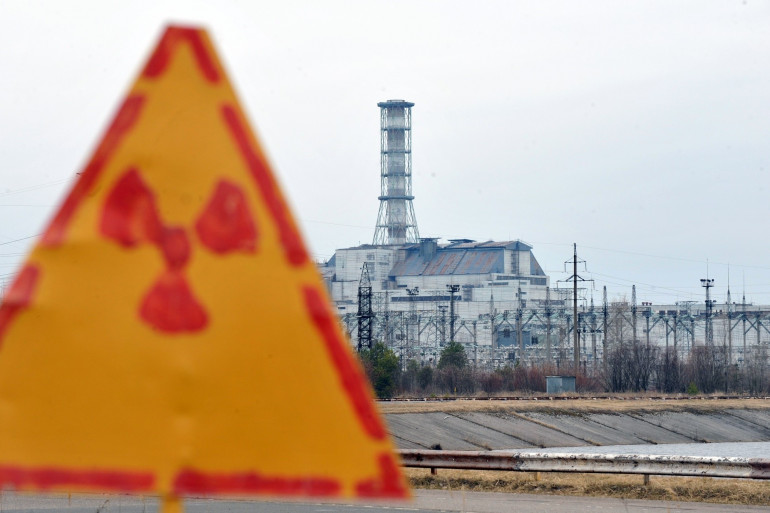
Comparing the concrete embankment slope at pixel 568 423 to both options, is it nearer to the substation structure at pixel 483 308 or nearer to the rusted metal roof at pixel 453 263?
the substation structure at pixel 483 308

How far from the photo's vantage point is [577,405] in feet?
197

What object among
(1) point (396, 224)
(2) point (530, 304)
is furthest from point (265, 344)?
(1) point (396, 224)

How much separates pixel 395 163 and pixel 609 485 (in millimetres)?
180288

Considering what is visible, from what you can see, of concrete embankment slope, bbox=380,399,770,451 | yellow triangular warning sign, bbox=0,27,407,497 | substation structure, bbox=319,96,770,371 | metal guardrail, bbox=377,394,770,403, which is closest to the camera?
yellow triangular warning sign, bbox=0,27,407,497

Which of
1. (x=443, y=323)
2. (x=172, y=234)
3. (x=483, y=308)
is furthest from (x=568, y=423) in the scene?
(x=483, y=308)

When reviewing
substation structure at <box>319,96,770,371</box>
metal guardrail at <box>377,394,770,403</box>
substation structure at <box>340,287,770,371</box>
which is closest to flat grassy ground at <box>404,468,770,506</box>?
metal guardrail at <box>377,394,770,403</box>

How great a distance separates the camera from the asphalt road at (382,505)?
16.1m

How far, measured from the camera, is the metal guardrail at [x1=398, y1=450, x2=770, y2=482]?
17.6 meters

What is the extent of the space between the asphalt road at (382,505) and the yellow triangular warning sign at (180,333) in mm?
12716

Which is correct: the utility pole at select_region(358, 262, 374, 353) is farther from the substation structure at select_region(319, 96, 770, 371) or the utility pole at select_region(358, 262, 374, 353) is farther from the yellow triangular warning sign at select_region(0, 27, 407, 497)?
the yellow triangular warning sign at select_region(0, 27, 407, 497)

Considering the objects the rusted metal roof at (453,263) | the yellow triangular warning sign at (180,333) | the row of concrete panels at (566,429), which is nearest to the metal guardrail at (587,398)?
the row of concrete panels at (566,429)

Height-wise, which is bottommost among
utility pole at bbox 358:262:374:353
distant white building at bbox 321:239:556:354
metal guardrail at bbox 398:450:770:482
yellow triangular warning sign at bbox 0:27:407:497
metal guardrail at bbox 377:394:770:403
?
metal guardrail at bbox 398:450:770:482

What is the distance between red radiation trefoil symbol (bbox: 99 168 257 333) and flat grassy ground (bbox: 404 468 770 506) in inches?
600

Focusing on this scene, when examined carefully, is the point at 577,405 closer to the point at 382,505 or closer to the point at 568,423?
the point at 568,423
